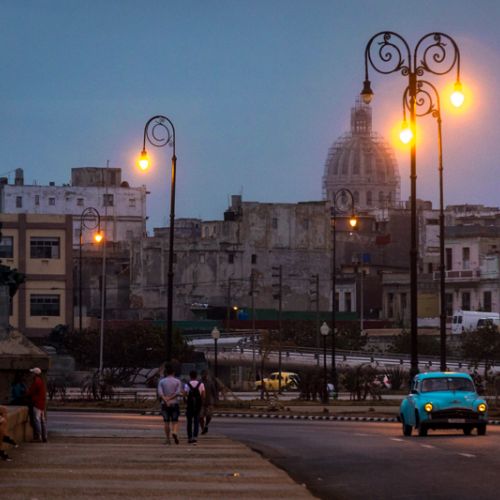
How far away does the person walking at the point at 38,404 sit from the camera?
32094mm

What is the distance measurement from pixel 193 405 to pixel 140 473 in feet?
34.7

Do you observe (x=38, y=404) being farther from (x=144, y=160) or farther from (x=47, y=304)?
(x=47, y=304)

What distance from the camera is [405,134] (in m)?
44.1

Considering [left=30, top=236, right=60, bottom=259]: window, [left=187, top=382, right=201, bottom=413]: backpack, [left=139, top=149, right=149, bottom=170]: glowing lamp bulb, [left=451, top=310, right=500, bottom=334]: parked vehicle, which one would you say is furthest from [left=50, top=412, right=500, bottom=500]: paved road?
[left=451, top=310, right=500, bottom=334]: parked vehicle

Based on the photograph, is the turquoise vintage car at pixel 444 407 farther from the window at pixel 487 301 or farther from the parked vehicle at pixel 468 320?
the window at pixel 487 301

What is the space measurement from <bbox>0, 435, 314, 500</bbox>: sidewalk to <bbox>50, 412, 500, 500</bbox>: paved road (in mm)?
645

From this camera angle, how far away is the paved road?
851 inches

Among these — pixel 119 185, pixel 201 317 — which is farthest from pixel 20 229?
pixel 119 185

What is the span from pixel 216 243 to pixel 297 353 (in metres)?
36.4

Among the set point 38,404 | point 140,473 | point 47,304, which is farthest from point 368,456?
point 47,304

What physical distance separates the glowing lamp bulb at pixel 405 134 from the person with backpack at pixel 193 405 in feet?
38.1

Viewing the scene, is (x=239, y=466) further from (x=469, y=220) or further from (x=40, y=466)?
(x=469, y=220)

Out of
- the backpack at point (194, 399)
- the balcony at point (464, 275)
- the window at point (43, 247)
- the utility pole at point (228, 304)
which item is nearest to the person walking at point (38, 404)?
the backpack at point (194, 399)

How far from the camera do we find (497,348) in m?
104
